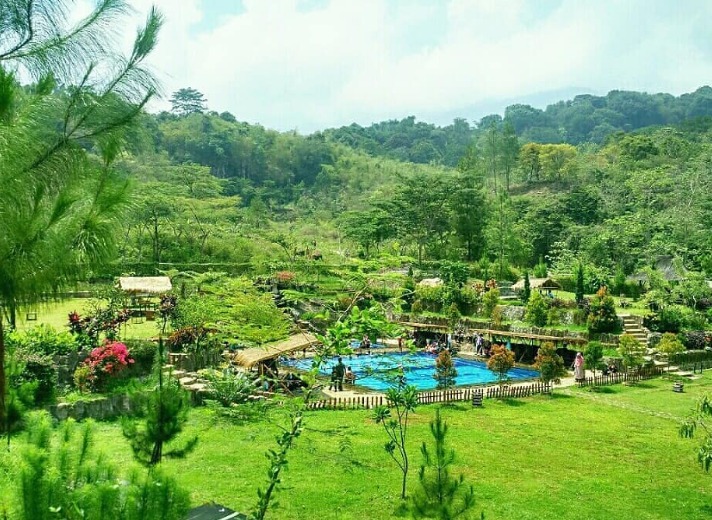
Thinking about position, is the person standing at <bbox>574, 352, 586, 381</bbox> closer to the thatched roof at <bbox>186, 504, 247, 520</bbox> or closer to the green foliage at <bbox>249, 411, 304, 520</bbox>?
the thatched roof at <bbox>186, 504, 247, 520</bbox>

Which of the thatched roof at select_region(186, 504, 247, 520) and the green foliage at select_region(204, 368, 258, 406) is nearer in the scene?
the thatched roof at select_region(186, 504, 247, 520)

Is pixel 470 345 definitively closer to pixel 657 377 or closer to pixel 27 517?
pixel 657 377

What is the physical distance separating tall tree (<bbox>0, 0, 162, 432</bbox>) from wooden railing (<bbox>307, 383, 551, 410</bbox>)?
400 inches

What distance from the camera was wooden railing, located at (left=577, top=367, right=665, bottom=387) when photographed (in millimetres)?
19172

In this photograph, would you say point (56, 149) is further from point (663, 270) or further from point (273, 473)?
point (663, 270)

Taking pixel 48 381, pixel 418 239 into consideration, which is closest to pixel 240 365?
pixel 48 381

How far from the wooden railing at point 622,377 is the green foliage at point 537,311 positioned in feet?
18.3

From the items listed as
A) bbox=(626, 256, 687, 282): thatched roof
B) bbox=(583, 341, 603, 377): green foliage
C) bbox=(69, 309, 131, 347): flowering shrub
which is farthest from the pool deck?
bbox=(626, 256, 687, 282): thatched roof

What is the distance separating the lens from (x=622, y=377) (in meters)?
19.7

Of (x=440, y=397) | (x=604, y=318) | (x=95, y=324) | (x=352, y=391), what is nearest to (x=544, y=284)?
(x=604, y=318)

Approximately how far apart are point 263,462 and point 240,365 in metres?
5.65

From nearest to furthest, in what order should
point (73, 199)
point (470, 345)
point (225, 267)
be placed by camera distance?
point (73, 199), point (470, 345), point (225, 267)

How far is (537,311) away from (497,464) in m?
15.3

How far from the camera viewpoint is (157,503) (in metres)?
2.62
